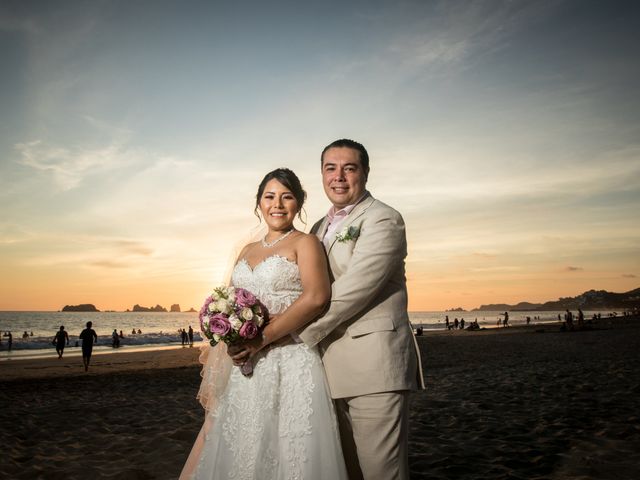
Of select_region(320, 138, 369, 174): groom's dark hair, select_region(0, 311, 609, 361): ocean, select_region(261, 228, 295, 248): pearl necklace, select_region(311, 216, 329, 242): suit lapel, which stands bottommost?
select_region(0, 311, 609, 361): ocean

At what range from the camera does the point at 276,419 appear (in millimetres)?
3627

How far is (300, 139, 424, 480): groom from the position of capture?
11.0 ft

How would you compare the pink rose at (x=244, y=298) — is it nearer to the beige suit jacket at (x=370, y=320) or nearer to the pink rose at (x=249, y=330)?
the pink rose at (x=249, y=330)

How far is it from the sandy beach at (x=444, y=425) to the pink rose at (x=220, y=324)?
408 centimetres

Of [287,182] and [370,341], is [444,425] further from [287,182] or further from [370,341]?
[287,182]

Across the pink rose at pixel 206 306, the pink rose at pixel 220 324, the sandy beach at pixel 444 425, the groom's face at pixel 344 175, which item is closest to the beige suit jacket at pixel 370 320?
the groom's face at pixel 344 175

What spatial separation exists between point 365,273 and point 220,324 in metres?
1.18

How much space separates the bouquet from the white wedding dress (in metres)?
0.33

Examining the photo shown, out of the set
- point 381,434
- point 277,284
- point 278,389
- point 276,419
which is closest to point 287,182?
point 277,284

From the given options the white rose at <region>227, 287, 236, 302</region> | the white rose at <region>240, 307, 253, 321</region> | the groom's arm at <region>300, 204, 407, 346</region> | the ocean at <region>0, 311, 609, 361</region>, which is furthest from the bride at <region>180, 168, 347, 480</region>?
the ocean at <region>0, 311, 609, 361</region>

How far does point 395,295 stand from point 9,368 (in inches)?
1004

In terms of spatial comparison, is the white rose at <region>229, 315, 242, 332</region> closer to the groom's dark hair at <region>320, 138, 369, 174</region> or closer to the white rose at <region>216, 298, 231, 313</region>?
the white rose at <region>216, 298, 231, 313</region>

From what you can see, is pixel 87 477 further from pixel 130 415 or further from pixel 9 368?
pixel 9 368

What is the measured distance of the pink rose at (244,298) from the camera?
140 inches
